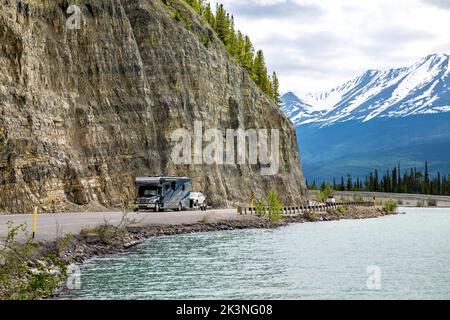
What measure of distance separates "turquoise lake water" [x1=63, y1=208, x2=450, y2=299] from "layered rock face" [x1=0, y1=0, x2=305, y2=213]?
17833 millimetres

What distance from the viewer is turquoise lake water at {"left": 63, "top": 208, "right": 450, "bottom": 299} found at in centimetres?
2064

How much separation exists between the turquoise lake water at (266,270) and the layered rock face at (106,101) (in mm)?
17833

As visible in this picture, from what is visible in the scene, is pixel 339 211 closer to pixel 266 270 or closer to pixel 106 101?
pixel 106 101

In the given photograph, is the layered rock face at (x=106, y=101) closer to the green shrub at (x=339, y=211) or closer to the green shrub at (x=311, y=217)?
the green shrub at (x=339, y=211)

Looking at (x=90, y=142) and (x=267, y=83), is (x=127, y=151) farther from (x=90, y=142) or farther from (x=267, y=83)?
(x=267, y=83)

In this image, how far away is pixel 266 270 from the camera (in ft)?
87.4

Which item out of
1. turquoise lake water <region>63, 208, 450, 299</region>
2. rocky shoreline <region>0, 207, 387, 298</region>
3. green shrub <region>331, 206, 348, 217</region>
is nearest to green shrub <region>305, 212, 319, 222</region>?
rocky shoreline <region>0, 207, 387, 298</region>

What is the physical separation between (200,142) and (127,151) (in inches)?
538

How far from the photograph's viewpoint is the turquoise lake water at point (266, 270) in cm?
2064

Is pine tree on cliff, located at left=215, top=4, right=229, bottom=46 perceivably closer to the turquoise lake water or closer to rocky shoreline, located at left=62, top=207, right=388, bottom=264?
rocky shoreline, located at left=62, top=207, right=388, bottom=264

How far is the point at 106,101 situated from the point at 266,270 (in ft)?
137

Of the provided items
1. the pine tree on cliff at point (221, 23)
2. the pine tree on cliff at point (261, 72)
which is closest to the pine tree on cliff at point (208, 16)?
the pine tree on cliff at point (221, 23)
